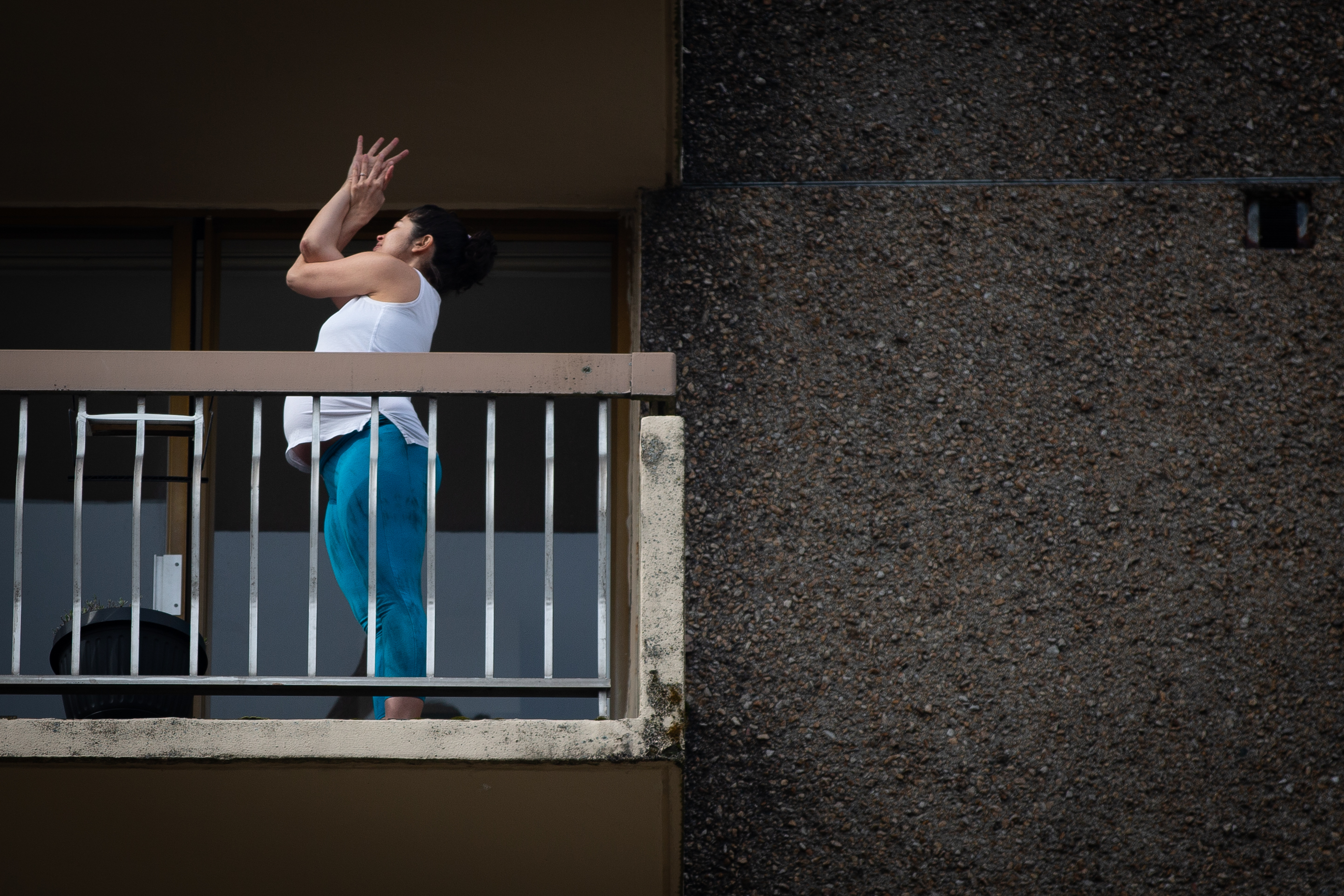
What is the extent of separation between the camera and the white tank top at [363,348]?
3.39m

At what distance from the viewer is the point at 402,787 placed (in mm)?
3277

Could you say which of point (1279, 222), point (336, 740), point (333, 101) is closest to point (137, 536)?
point (336, 740)

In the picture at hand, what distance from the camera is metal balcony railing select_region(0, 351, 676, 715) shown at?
3.16 meters

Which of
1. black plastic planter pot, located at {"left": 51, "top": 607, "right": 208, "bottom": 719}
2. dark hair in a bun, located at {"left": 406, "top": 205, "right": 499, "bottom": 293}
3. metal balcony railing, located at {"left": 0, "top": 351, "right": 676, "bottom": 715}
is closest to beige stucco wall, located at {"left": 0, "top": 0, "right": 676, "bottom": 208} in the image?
dark hair in a bun, located at {"left": 406, "top": 205, "right": 499, "bottom": 293}

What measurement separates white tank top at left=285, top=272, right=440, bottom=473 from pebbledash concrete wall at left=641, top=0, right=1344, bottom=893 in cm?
97

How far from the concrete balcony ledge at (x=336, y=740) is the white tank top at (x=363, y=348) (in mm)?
702

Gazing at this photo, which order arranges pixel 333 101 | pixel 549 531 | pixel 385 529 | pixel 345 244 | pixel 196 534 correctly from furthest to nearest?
1. pixel 333 101
2. pixel 345 244
3. pixel 385 529
4. pixel 549 531
5. pixel 196 534

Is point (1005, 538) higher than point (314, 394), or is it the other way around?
point (314, 394)

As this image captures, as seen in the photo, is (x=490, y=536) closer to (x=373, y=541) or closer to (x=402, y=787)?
(x=373, y=541)

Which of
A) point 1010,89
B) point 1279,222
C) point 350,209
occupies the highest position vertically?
point 1010,89

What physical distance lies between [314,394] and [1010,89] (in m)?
2.58

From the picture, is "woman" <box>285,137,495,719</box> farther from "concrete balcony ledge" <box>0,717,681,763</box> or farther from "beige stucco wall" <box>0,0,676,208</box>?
"beige stucco wall" <box>0,0,676,208</box>

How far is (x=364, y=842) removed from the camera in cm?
340

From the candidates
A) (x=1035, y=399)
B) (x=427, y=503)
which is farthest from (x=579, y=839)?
(x=1035, y=399)
